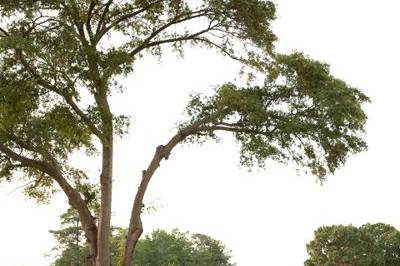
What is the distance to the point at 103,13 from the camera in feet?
53.9

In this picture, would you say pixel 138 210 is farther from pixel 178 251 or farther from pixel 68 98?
pixel 178 251

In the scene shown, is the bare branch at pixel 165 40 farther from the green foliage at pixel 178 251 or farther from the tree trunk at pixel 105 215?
the green foliage at pixel 178 251

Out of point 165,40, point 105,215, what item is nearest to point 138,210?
point 105,215

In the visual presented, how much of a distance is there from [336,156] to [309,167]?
81 cm

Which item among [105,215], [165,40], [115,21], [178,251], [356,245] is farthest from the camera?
[178,251]

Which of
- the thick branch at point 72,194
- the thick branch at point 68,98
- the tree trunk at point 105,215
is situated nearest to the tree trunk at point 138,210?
the tree trunk at point 105,215

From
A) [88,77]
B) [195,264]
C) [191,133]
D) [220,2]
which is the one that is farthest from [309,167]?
[195,264]

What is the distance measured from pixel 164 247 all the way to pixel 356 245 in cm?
2644

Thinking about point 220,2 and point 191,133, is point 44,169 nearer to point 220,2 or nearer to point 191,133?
point 191,133

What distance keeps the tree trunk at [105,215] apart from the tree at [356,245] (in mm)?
53806

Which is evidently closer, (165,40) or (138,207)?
(138,207)

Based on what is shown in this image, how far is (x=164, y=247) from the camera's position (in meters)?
79.2

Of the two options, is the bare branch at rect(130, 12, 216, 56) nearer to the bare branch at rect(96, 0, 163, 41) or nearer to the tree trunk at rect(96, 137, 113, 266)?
the bare branch at rect(96, 0, 163, 41)

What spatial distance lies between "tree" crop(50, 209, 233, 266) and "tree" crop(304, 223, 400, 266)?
51.7 ft
